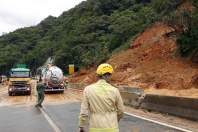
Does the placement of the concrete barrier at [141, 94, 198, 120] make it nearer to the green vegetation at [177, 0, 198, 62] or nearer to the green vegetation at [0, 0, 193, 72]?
the green vegetation at [177, 0, 198, 62]

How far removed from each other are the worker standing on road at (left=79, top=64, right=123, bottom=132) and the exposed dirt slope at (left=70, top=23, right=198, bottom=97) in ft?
84.7

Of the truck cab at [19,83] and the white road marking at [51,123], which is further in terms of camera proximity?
the truck cab at [19,83]

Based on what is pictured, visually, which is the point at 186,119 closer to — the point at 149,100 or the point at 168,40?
the point at 149,100

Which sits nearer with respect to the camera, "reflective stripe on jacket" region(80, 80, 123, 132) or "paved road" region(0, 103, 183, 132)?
"reflective stripe on jacket" region(80, 80, 123, 132)

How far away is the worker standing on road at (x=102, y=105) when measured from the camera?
6820 millimetres

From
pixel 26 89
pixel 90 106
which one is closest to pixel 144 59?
pixel 26 89

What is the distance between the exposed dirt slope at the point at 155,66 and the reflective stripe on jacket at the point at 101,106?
2584cm

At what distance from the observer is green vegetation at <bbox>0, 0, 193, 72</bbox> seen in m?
65.8

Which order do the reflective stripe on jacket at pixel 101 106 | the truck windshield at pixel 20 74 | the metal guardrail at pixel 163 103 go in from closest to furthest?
1. the reflective stripe on jacket at pixel 101 106
2. the metal guardrail at pixel 163 103
3. the truck windshield at pixel 20 74

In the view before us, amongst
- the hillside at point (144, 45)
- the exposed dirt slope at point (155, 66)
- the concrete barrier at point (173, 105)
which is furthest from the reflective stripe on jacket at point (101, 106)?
the exposed dirt slope at point (155, 66)

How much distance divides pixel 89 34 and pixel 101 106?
3496 inches

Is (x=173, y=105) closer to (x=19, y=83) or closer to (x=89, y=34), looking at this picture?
(x=19, y=83)

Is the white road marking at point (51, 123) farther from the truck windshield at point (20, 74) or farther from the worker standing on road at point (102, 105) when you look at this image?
the truck windshield at point (20, 74)

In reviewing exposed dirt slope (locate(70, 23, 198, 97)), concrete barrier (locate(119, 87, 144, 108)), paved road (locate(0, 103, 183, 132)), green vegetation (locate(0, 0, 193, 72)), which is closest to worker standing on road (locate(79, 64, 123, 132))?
paved road (locate(0, 103, 183, 132))
